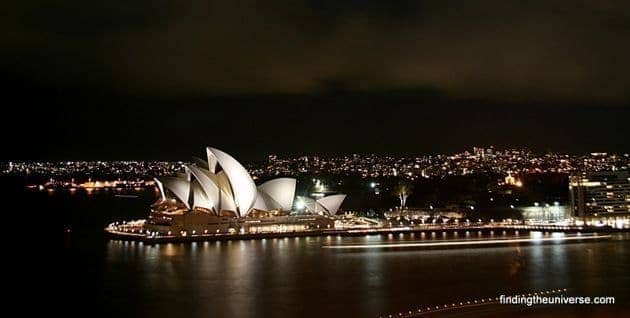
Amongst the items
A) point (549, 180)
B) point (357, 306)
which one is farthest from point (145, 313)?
point (549, 180)

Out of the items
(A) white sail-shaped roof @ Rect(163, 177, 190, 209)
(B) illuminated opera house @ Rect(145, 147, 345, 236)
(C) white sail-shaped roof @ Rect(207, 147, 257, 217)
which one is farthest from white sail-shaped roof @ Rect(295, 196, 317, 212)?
(A) white sail-shaped roof @ Rect(163, 177, 190, 209)

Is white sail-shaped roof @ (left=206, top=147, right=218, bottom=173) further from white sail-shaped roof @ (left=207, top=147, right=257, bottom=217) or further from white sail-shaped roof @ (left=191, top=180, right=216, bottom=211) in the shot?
white sail-shaped roof @ (left=191, top=180, right=216, bottom=211)

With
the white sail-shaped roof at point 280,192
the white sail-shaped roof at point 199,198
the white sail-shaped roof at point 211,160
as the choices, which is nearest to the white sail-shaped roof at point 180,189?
the white sail-shaped roof at point 199,198

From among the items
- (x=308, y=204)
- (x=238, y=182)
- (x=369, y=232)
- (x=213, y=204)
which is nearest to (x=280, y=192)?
(x=308, y=204)

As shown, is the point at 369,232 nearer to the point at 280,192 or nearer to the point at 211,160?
the point at 280,192

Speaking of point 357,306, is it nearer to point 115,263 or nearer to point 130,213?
point 115,263

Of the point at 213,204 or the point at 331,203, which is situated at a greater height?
the point at 331,203
